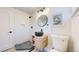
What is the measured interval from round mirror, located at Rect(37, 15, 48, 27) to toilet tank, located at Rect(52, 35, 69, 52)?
0.20 meters

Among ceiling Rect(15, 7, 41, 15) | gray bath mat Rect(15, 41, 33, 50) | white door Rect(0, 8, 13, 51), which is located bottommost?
gray bath mat Rect(15, 41, 33, 50)

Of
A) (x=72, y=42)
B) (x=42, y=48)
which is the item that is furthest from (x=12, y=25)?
(x=72, y=42)

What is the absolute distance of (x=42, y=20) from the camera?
1.26 m

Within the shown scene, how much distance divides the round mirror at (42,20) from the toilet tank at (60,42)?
202mm

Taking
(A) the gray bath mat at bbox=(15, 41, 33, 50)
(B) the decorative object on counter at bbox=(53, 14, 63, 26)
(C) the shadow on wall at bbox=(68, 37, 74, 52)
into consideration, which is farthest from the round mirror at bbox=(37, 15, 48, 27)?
(C) the shadow on wall at bbox=(68, 37, 74, 52)

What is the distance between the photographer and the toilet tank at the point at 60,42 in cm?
119

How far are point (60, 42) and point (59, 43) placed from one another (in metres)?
0.02

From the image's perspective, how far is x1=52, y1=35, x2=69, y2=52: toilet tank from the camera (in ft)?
3.92

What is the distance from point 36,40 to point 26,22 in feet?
0.84

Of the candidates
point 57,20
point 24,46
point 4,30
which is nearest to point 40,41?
point 24,46

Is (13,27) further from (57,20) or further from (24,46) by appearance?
(57,20)

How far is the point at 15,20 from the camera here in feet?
4.01

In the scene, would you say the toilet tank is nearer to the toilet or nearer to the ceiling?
the toilet
